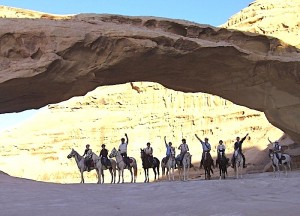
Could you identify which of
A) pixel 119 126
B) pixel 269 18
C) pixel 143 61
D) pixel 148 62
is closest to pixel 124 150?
pixel 143 61

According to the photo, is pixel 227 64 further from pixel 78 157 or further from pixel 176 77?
pixel 78 157

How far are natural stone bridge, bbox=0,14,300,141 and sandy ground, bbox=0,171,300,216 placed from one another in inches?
205

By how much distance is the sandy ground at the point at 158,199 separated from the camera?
331 inches

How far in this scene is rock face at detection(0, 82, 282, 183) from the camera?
3828 cm

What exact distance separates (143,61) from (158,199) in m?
10.1

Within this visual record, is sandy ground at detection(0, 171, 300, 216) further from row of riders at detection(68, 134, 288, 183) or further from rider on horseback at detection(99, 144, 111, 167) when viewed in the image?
rider on horseback at detection(99, 144, 111, 167)

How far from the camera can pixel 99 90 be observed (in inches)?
1849

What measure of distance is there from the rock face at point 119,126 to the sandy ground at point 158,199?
22.0 m

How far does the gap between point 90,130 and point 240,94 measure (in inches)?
840

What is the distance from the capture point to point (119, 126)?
1658 inches

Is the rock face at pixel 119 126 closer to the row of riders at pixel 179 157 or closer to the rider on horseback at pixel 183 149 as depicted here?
the row of riders at pixel 179 157

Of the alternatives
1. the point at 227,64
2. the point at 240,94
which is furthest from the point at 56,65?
the point at 240,94

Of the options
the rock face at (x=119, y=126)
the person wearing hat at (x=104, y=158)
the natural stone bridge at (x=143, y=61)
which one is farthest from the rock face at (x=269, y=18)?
the person wearing hat at (x=104, y=158)

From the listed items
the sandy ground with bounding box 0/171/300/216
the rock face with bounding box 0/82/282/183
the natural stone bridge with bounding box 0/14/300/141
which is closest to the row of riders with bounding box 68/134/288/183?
the natural stone bridge with bounding box 0/14/300/141
